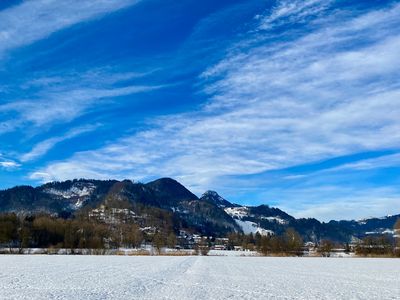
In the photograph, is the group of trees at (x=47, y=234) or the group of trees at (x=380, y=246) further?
the group of trees at (x=47, y=234)

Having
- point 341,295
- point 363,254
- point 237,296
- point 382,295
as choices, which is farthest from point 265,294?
point 363,254

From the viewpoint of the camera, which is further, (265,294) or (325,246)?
(325,246)

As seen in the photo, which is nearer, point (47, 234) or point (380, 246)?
point (380, 246)

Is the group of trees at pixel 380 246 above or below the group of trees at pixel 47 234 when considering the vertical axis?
below

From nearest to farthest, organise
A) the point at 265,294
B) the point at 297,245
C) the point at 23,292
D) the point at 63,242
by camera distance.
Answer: the point at 23,292
the point at 265,294
the point at 297,245
the point at 63,242

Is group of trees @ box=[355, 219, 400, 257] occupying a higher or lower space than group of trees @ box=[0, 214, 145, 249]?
lower

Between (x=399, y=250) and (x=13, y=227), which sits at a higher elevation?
(x=13, y=227)

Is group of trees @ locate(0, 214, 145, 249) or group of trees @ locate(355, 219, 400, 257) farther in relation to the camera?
group of trees @ locate(0, 214, 145, 249)

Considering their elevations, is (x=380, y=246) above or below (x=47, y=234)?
below

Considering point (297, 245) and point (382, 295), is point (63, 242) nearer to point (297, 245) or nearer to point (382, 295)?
point (297, 245)

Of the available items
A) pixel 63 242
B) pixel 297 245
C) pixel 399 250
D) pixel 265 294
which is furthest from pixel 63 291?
pixel 63 242

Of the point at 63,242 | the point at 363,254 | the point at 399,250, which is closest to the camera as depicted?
the point at 399,250

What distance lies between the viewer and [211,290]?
1096 inches

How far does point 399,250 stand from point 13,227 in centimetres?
13225
